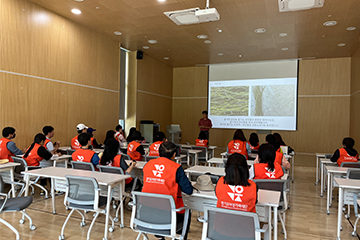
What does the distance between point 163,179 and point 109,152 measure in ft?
4.55

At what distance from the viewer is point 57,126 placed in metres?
6.31

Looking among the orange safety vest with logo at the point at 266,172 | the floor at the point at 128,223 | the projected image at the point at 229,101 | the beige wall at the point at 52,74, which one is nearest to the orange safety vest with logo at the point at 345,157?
the floor at the point at 128,223

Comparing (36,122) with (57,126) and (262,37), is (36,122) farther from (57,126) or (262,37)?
(262,37)

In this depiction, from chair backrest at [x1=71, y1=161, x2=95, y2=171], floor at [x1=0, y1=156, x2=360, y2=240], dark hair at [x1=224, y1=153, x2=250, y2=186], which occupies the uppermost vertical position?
dark hair at [x1=224, y1=153, x2=250, y2=186]

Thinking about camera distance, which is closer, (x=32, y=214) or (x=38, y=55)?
(x=32, y=214)

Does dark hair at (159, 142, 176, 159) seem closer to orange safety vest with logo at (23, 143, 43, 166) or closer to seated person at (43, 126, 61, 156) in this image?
orange safety vest with logo at (23, 143, 43, 166)

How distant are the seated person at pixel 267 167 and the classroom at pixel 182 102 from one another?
5 cm

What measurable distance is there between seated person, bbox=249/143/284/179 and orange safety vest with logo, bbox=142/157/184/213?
1180mm

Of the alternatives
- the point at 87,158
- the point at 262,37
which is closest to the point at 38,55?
the point at 87,158

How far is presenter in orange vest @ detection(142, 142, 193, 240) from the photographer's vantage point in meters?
2.33

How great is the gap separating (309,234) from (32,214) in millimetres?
3706

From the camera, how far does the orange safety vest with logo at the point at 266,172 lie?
3.07 meters

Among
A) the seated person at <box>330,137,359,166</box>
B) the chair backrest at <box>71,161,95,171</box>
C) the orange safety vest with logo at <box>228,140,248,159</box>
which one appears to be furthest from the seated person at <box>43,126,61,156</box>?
the seated person at <box>330,137,359,166</box>

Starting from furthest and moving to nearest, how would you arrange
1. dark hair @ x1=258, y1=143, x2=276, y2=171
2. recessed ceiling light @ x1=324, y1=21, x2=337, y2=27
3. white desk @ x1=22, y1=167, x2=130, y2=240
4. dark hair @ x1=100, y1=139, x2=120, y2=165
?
recessed ceiling light @ x1=324, y1=21, x2=337, y2=27
dark hair @ x1=100, y1=139, x2=120, y2=165
dark hair @ x1=258, y1=143, x2=276, y2=171
white desk @ x1=22, y1=167, x2=130, y2=240
